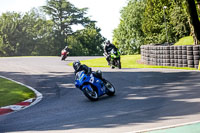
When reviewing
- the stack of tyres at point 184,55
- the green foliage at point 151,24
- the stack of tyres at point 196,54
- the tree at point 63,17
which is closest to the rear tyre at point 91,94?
the stack of tyres at point 196,54

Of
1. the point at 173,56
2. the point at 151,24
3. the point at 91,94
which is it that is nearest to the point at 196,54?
the point at 173,56

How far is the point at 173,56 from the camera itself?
19109 millimetres

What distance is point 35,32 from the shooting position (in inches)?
2985

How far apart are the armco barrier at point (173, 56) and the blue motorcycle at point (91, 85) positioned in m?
8.32

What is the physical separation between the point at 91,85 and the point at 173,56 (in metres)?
9.77

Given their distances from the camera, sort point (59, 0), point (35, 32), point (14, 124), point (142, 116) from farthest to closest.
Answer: point (35, 32)
point (59, 0)
point (14, 124)
point (142, 116)

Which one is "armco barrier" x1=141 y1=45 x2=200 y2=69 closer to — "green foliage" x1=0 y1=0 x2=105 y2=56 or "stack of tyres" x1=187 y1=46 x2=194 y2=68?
"stack of tyres" x1=187 y1=46 x2=194 y2=68

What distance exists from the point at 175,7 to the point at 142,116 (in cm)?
4241

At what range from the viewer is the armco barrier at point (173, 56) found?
17500 mm

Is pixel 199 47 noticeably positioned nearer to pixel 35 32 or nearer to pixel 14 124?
pixel 14 124

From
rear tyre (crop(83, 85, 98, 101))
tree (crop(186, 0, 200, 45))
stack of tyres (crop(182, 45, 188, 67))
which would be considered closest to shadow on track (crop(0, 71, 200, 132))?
rear tyre (crop(83, 85, 98, 101))

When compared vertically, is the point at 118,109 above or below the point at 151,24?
below

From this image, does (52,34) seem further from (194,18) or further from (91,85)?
(91,85)

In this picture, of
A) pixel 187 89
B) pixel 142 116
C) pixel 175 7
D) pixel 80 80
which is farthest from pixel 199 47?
pixel 175 7
